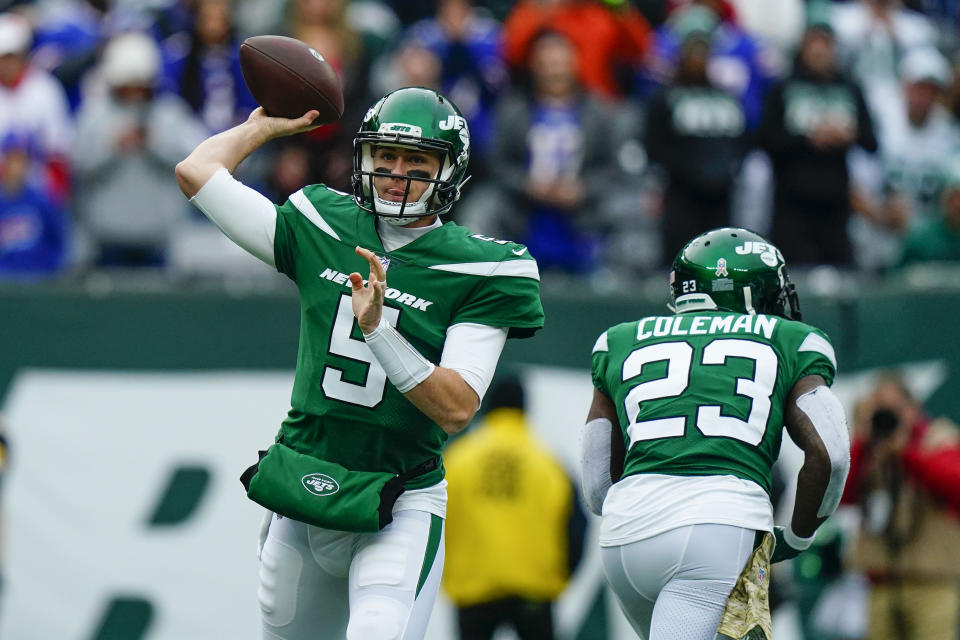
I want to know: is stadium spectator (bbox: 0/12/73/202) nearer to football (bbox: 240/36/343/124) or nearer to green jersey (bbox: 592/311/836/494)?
football (bbox: 240/36/343/124)

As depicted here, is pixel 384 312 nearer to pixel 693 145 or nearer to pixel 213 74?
pixel 693 145

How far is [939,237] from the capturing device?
10.5m

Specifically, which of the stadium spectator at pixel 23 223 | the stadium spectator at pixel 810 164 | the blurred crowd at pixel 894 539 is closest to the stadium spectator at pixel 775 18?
the stadium spectator at pixel 810 164

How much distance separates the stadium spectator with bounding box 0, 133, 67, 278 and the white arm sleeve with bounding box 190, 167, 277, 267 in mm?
4886

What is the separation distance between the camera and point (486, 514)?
26.1ft

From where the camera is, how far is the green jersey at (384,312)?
14.9ft

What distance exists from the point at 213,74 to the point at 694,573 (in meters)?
6.44

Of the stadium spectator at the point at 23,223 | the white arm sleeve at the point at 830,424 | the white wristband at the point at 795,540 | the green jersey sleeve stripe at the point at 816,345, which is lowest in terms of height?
the stadium spectator at the point at 23,223

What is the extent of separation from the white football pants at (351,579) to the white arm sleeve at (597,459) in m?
0.50

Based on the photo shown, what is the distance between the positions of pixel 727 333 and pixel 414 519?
1030 mm

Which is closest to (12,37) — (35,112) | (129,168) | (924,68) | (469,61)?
(35,112)

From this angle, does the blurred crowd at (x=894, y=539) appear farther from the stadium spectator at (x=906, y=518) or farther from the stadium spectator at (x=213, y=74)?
the stadium spectator at (x=213, y=74)

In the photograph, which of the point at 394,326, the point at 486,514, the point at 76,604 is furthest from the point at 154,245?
the point at 394,326

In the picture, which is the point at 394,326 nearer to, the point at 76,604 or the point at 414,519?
the point at 414,519
